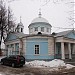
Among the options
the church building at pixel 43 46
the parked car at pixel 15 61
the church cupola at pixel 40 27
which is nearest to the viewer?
the parked car at pixel 15 61

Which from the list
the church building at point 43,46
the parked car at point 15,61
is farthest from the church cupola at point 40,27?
the parked car at point 15,61

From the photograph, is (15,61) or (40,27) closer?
(15,61)

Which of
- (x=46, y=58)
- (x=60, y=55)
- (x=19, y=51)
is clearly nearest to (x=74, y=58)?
(x=60, y=55)

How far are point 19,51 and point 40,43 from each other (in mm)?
4293

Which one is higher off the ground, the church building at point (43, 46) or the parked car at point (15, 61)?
the church building at point (43, 46)

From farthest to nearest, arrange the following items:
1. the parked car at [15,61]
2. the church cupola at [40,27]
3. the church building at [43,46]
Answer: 1. the church cupola at [40,27]
2. the church building at [43,46]
3. the parked car at [15,61]

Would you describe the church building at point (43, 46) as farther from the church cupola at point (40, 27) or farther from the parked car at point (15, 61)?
the parked car at point (15, 61)

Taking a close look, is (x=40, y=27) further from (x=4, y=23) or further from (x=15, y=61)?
(x=15, y=61)

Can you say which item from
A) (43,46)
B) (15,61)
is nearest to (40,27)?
(43,46)

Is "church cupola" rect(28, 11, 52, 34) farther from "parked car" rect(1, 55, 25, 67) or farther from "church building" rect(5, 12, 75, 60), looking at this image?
"parked car" rect(1, 55, 25, 67)

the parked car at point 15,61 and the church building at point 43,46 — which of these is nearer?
the parked car at point 15,61

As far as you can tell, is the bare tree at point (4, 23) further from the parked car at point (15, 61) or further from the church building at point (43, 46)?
the parked car at point (15, 61)

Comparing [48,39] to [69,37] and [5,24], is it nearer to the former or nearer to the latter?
[69,37]

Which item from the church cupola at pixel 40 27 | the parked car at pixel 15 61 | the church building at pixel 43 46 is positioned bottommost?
the parked car at pixel 15 61
